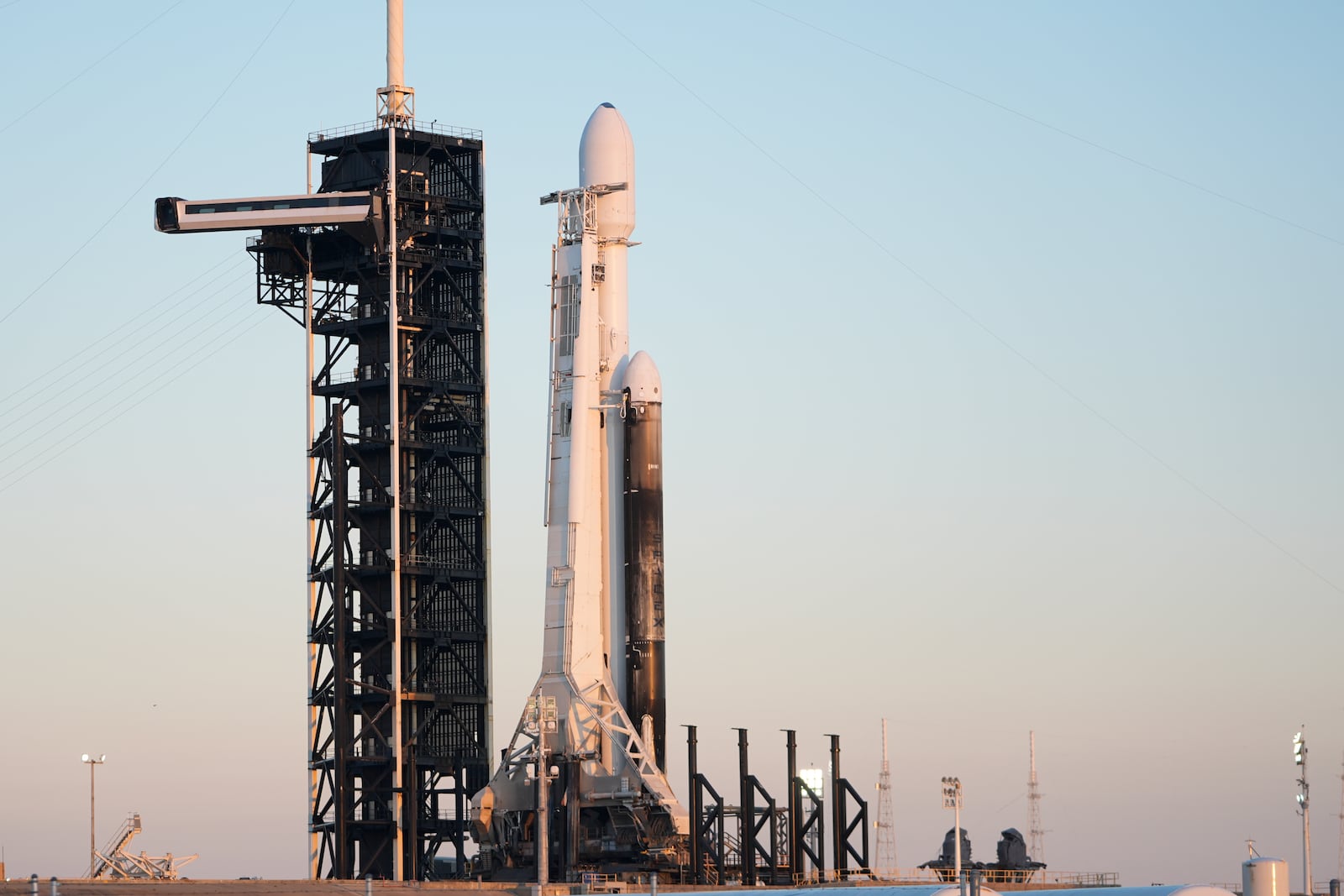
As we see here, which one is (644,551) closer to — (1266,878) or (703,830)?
(703,830)

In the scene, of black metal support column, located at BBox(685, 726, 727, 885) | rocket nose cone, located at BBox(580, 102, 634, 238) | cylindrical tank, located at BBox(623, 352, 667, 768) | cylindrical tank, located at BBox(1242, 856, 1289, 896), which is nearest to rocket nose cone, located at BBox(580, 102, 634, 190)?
rocket nose cone, located at BBox(580, 102, 634, 238)

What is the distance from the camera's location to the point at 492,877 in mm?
108812

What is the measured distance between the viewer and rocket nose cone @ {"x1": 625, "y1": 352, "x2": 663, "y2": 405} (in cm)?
11131

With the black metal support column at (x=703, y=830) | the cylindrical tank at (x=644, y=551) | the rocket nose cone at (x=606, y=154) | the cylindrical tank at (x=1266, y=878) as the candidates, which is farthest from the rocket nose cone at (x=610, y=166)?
the cylindrical tank at (x=1266, y=878)

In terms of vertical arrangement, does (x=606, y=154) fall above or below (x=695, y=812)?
above

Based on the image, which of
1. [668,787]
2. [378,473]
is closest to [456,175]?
[378,473]

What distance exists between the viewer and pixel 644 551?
110 m

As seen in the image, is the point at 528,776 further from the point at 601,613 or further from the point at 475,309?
the point at 475,309

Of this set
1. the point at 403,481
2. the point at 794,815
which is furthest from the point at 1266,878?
the point at 403,481

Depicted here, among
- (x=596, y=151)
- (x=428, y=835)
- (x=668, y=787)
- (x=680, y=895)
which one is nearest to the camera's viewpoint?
(x=680, y=895)

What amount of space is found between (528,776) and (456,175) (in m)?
36.3

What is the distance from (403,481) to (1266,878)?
6546cm

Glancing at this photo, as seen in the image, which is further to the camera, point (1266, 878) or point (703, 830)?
point (703, 830)

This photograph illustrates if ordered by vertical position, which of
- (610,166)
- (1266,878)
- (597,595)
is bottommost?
(1266,878)
